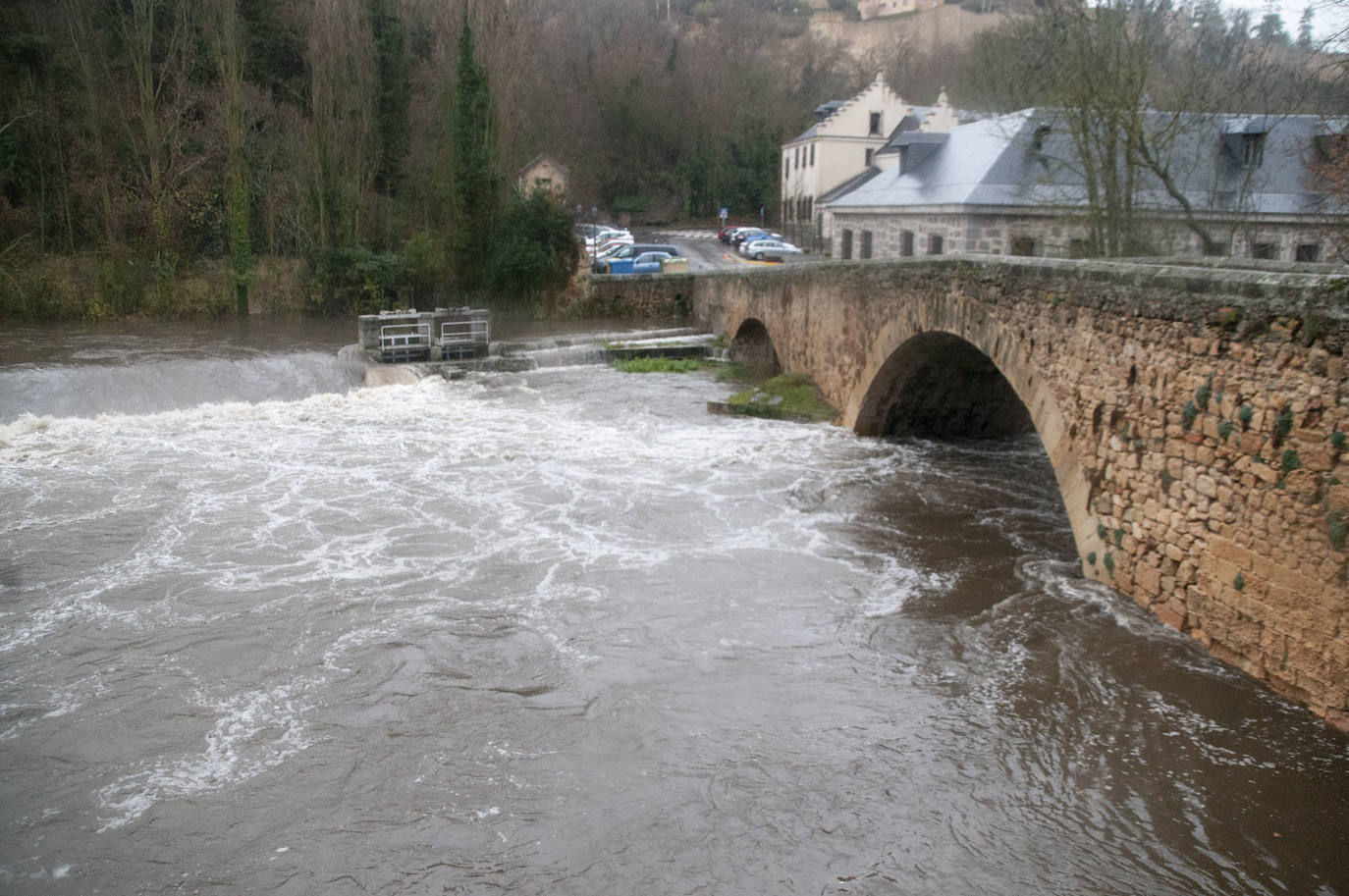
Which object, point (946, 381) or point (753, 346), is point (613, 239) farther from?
point (946, 381)

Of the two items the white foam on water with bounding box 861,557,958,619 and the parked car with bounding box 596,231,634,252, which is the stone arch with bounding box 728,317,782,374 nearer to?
the white foam on water with bounding box 861,557,958,619

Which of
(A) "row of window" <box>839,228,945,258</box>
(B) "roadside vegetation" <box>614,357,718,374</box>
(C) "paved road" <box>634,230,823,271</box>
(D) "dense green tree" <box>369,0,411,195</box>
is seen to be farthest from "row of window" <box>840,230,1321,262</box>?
(D) "dense green tree" <box>369,0,411,195</box>

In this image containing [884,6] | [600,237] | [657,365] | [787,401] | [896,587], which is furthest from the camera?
[884,6]

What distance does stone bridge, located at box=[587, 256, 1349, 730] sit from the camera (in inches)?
252

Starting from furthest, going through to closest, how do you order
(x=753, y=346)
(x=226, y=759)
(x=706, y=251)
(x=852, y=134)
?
(x=852, y=134) → (x=706, y=251) → (x=753, y=346) → (x=226, y=759)

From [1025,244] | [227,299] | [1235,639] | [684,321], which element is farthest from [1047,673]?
[227,299]

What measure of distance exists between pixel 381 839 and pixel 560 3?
228ft

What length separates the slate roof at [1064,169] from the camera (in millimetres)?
20506

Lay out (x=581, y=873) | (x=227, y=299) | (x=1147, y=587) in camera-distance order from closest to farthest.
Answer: (x=581, y=873) → (x=1147, y=587) → (x=227, y=299)

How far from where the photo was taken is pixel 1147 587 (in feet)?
27.5

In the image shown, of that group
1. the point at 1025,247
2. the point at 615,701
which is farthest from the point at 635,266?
the point at 615,701

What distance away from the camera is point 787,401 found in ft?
57.6

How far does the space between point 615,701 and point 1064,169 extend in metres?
20.9

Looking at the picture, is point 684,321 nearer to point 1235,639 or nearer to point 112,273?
point 112,273
